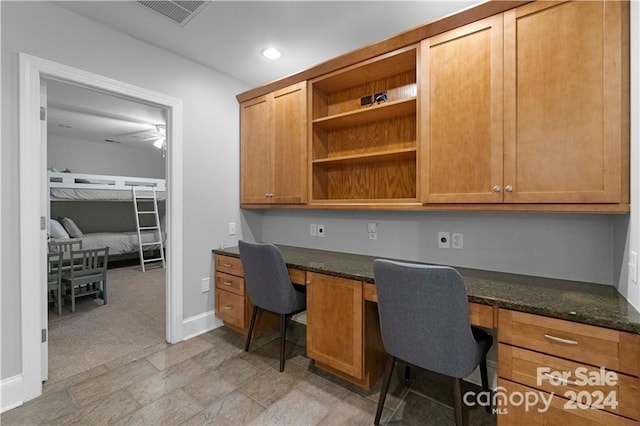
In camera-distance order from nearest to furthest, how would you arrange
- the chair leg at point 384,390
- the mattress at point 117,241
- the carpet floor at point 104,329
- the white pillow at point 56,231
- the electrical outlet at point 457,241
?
the chair leg at point 384,390, the electrical outlet at point 457,241, the carpet floor at point 104,329, the white pillow at point 56,231, the mattress at point 117,241

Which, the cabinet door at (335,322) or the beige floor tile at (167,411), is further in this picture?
the cabinet door at (335,322)

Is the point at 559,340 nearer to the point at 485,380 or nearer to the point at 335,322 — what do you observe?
the point at 485,380

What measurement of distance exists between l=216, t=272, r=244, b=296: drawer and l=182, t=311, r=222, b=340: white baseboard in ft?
1.07

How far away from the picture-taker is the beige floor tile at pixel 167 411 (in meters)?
1.70

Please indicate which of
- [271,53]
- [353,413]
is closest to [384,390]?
[353,413]

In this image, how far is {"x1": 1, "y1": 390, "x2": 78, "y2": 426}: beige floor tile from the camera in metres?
1.69

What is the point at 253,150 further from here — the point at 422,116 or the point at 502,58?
the point at 502,58

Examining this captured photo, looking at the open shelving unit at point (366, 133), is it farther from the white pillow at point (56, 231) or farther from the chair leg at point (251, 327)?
the white pillow at point (56, 231)

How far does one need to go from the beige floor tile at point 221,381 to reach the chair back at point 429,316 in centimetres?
121

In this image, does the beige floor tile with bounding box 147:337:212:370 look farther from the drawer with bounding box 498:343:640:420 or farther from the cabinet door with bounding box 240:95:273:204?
the drawer with bounding box 498:343:640:420

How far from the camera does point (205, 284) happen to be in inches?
114

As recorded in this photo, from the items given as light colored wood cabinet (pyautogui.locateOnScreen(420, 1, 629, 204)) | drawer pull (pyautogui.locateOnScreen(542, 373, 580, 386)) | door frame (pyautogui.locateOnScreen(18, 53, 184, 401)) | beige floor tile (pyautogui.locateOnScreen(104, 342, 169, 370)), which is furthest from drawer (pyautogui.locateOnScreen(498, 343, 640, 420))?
door frame (pyautogui.locateOnScreen(18, 53, 184, 401))

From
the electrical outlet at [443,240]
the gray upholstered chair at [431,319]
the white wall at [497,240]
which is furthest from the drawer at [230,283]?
the electrical outlet at [443,240]

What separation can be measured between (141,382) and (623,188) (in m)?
3.06
